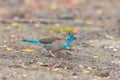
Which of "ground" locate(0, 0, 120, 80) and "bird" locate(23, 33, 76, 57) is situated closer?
"ground" locate(0, 0, 120, 80)

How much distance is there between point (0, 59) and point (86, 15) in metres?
6.37

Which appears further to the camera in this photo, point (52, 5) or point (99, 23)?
point (52, 5)

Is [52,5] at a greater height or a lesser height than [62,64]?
greater

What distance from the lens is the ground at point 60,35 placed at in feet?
25.2

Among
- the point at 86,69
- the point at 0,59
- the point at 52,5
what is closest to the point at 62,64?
the point at 86,69

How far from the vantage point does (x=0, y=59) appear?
835cm

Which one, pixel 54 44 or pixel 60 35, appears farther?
pixel 60 35

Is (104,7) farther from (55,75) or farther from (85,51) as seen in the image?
(55,75)

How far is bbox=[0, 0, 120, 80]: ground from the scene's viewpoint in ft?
25.2

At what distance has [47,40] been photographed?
28.4 ft

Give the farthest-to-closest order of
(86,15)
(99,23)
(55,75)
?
(86,15)
(99,23)
(55,75)

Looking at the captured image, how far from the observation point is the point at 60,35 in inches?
436

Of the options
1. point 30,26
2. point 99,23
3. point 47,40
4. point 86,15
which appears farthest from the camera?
point 86,15

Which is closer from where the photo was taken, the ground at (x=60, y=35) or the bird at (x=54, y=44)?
the ground at (x=60, y=35)
